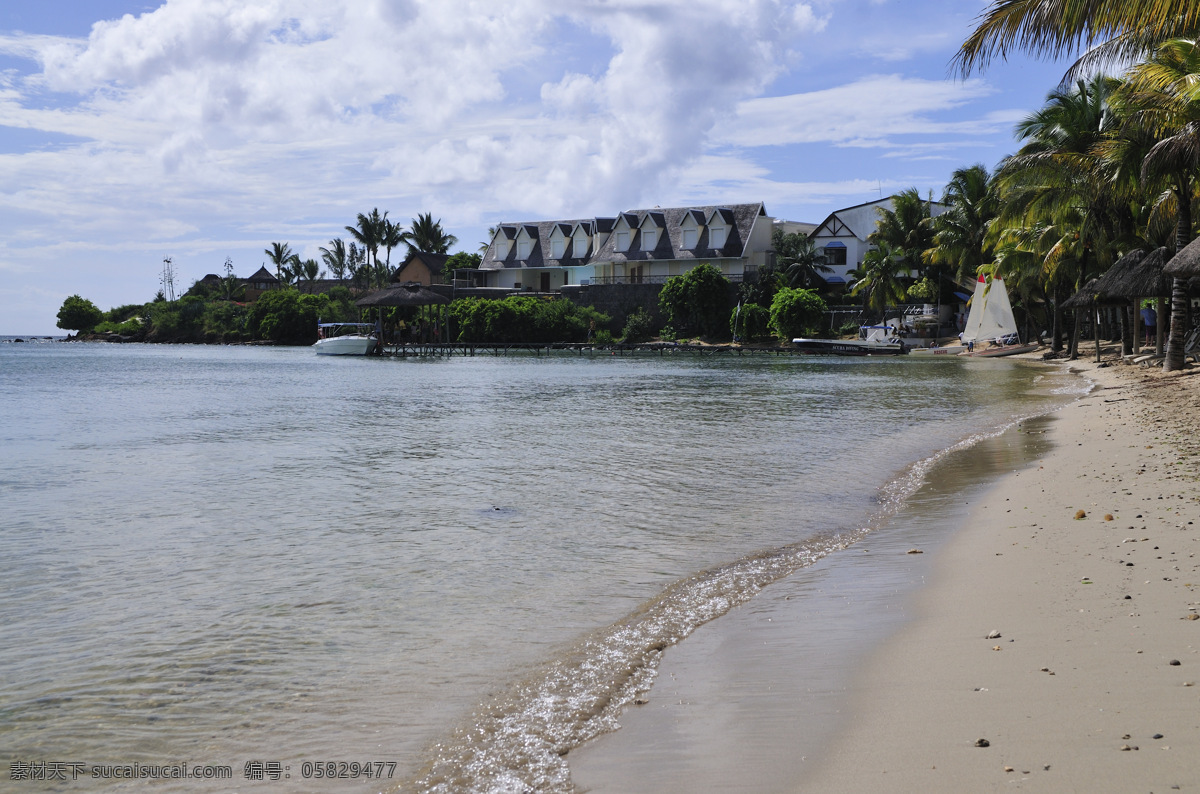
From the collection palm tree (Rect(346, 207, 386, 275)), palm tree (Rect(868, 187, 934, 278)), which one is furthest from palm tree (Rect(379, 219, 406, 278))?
palm tree (Rect(868, 187, 934, 278))

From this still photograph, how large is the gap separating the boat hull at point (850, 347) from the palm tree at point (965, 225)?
540 centimetres

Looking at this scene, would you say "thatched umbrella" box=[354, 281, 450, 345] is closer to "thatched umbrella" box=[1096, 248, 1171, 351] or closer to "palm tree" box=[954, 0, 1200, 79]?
"thatched umbrella" box=[1096, 248, 1171, 351]

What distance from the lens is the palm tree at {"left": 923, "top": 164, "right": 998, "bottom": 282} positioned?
4934 cm

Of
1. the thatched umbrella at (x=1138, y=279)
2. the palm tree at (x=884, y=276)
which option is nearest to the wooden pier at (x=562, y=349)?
the palm tree at (x=884, y=276)

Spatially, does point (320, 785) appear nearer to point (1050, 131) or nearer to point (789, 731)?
point (789, 731)

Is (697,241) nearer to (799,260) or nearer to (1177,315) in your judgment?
(799,260)

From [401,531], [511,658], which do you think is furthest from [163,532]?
[511,658]

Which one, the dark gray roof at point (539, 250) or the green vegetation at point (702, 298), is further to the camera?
the dark gray roof at point (539, 250)

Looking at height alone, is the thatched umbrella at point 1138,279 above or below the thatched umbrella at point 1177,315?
above

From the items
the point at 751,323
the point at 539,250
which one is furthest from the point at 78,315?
the point at 751,323

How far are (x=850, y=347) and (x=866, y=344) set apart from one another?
96cm

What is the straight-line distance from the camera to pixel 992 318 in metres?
43.8

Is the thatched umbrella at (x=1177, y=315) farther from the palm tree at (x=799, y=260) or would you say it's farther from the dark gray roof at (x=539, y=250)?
the dark gray roof at (x=539, y=250)

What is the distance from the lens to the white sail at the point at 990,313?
4281cm
